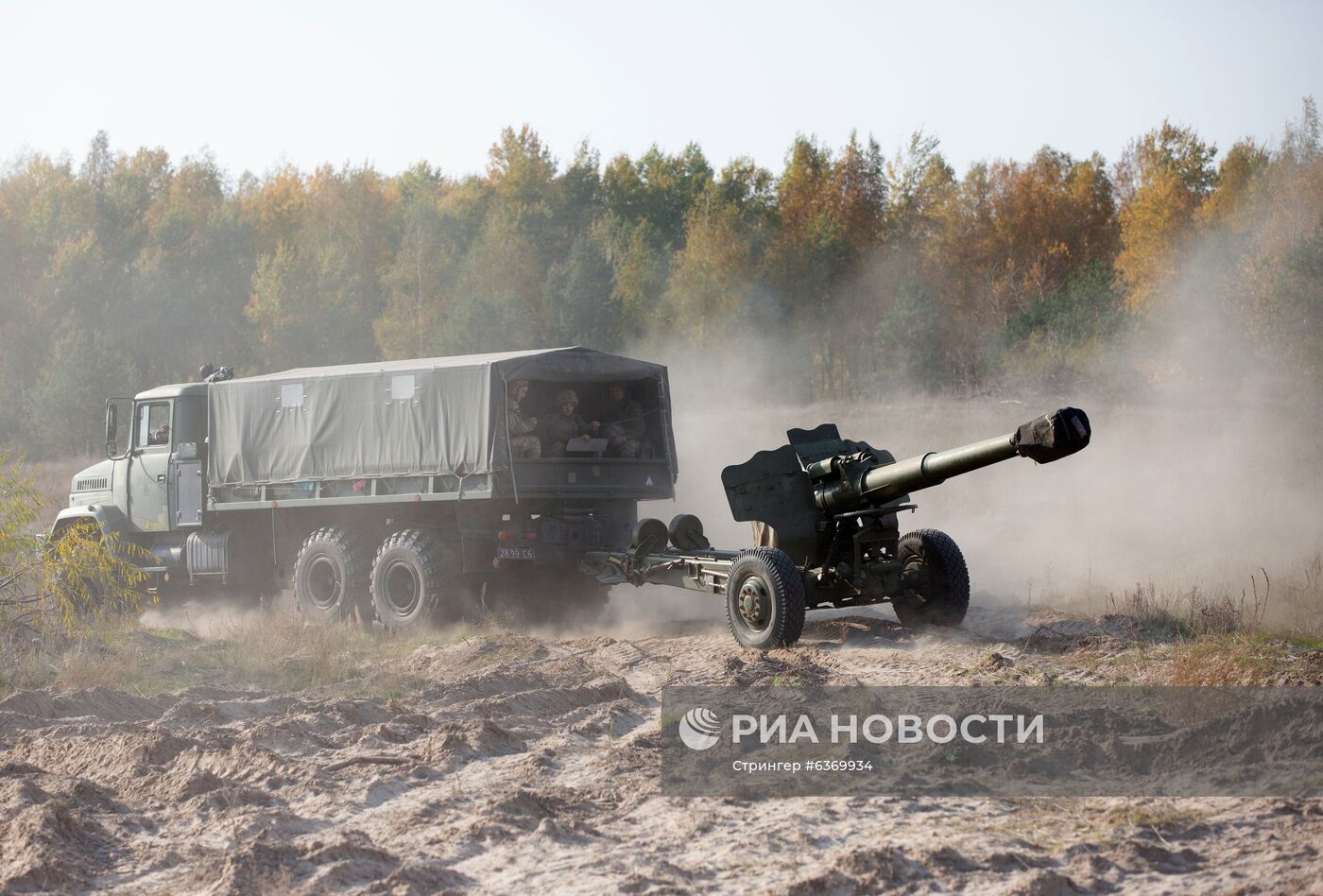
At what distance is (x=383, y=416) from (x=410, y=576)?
1.79 metres

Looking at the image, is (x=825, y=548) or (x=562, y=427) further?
(x=562, y=427)

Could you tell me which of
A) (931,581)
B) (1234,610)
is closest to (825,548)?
(931,581)

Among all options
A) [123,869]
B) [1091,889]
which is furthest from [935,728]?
[123,869]

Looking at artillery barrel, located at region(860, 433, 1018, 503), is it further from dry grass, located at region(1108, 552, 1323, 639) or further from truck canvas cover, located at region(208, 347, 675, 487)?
truck canvas cover, located at region(208, 347, 675, 487)

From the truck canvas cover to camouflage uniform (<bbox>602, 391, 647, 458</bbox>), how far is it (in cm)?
31

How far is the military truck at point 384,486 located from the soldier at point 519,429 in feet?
0.46

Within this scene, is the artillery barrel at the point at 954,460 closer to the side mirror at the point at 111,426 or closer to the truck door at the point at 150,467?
the truck door at the point at 150,467

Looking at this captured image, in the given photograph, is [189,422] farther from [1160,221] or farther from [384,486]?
[1160,221]

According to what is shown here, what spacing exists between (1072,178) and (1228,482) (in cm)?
4137

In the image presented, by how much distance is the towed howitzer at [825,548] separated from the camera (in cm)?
1095

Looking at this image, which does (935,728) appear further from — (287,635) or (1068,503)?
(1068,503)

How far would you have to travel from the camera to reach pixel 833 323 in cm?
4869

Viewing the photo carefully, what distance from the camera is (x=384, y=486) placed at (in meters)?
14.6

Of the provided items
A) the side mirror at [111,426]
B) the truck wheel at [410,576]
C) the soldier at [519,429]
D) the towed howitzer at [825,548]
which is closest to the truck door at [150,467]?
the side mirror at [111,426]
